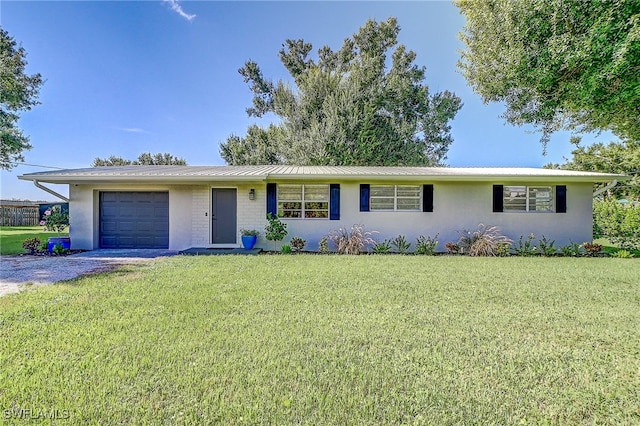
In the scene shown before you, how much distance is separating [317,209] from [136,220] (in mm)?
6193

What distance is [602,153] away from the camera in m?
21.4

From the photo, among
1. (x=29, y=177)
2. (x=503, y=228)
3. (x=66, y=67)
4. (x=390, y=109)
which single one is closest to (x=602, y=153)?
(x=390, y=109)

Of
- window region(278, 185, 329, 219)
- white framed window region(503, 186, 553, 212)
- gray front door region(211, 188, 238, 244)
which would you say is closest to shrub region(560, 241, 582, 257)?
white framed window region(503, 186, 553, 212)

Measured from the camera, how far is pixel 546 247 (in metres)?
10.0

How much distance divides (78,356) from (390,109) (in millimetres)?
20261

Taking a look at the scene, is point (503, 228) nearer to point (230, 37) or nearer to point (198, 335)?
point (198, 335)

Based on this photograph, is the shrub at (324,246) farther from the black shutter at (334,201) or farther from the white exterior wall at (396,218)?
the black shutter at (334,201)

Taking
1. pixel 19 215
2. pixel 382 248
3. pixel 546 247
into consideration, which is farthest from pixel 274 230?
pixel 19 215

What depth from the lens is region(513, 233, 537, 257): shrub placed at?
9820 mm

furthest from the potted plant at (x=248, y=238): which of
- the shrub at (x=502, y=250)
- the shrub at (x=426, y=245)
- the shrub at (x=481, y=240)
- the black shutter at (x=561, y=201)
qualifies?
the black shutter at (x=561, y=201)

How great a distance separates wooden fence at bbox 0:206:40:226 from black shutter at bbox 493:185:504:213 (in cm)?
2710

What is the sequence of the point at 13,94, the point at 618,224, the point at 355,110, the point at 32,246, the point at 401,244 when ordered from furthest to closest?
the point at 355,110, the point at 13,94, the point at 618,224, the point at 401,244, the point at 32,246

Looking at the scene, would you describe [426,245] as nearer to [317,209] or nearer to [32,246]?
[317,209]

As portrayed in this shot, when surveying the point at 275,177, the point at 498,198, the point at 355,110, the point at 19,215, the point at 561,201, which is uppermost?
the point at 355,110
